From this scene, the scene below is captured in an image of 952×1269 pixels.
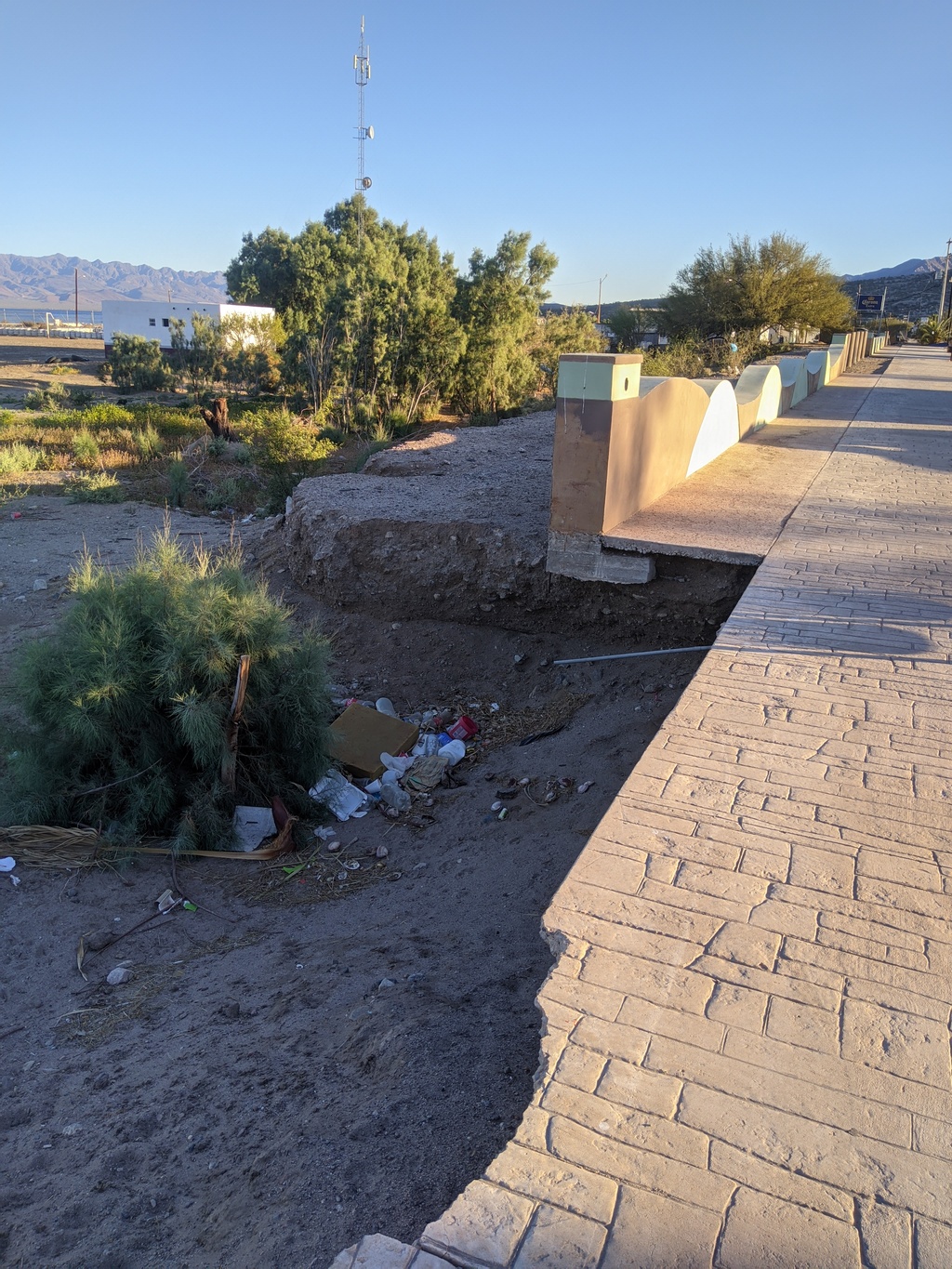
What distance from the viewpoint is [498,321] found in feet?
72.5

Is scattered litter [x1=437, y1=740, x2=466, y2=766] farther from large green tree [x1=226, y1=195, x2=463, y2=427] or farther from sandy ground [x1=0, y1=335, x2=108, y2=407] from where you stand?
sandy ground [x1=0, y1=335, x2=108, y2=407]

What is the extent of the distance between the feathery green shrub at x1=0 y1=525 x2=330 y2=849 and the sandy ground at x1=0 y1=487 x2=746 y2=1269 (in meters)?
0.41

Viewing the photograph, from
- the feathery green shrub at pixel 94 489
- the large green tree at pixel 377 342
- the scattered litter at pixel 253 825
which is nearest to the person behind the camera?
the scattered litter at pixel 253 825

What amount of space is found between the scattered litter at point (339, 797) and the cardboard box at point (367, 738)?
220mm

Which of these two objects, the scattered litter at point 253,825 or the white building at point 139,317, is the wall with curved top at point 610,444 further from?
the white building at point 139,317

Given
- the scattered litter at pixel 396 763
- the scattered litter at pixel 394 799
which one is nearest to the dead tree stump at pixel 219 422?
the scattered litter at pixel 396 763

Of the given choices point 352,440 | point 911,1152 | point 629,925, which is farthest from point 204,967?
point 352,440

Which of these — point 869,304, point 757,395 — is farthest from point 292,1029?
point 869,304

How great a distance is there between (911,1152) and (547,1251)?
764 mm

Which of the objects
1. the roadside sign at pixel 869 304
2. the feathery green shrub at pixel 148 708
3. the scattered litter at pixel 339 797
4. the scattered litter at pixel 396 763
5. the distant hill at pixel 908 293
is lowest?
the scattered litter at pixel 339 797

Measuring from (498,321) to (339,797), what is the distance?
18.3 metres

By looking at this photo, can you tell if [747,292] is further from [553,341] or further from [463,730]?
[463,730]

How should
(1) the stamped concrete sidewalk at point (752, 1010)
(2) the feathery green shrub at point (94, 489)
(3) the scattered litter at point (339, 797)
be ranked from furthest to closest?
1. (2) the feathery green shrub at point (94, 489)
2. (3) the scattered litter at point (339, 797)
3. (1) the stamped concrete sidewalk at point (752, 1010)

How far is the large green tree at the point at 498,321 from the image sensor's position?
857 inches
